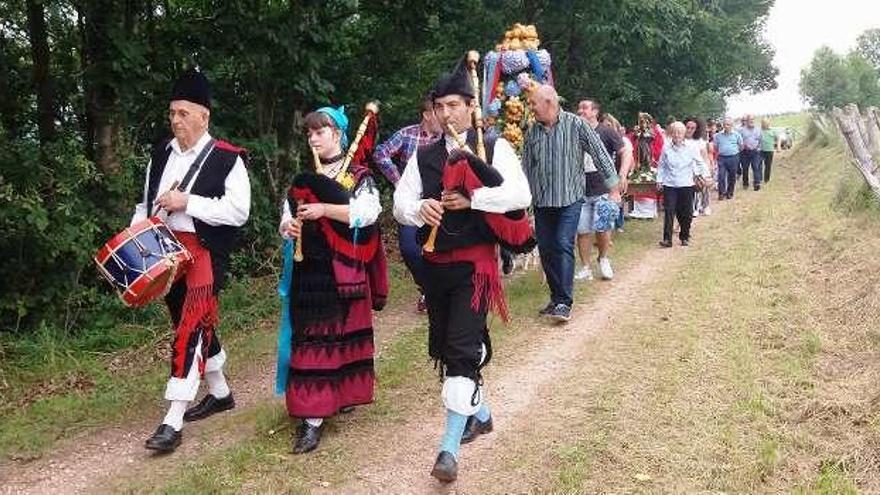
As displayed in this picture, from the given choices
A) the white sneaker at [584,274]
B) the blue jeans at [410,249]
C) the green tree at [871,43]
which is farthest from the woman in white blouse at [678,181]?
the green tree at [871,43]

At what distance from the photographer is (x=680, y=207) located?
1105 centimetres

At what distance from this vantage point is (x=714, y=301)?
7.30m

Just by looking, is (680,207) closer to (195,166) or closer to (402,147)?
(402,147)

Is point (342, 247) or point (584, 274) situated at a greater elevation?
point (342, 247)

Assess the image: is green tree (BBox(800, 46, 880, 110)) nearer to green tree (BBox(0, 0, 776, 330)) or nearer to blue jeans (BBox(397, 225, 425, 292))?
green tree (BBox(0, 0, 776, 330))

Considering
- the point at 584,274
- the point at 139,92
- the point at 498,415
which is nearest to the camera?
the point at 498,415

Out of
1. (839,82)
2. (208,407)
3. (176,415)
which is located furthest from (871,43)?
(176,415)

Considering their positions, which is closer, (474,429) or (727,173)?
(474,429)

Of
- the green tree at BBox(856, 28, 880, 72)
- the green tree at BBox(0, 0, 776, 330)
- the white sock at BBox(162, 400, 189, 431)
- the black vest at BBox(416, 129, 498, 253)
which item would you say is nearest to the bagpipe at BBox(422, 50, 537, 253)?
the black vest at BBox(416, 129, 498, 253)

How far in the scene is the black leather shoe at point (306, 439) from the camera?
14.8 feet

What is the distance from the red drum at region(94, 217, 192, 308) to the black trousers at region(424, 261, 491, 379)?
4.66ft

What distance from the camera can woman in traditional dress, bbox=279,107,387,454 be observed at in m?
4.52

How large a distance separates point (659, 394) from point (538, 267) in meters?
4.41

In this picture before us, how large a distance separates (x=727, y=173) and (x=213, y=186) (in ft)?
46.9
